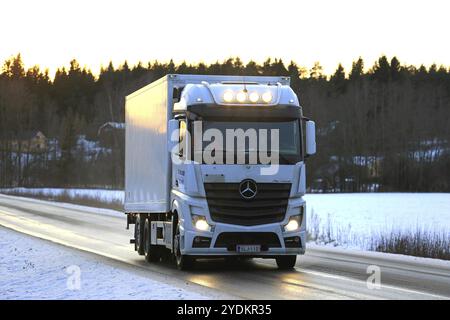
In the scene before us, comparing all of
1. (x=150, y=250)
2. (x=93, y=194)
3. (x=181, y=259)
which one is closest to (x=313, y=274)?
(x=181, y=259)

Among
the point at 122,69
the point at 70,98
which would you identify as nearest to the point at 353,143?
the point at 122,69

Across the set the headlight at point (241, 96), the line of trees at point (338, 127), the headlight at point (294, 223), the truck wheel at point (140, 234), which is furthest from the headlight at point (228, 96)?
the line of trees at point (338, 127)

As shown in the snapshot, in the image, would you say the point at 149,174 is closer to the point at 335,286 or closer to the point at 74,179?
the point at 335,286

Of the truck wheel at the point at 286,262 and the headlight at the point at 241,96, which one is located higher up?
the headlight at the point at 241,96

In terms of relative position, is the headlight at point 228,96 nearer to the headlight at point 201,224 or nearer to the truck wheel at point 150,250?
the headlight at point 201,224

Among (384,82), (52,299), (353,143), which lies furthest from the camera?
(384,82)

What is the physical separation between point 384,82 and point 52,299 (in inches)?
4670

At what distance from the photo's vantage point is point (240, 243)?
1409 cm

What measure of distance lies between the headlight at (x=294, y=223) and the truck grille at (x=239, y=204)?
0.89 ft

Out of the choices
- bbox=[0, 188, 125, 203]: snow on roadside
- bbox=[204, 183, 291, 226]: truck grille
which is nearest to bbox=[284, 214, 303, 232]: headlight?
bbox=[204, 183, 291, 226]: truck grille

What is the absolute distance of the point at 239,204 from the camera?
46.2 ft

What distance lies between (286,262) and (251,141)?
2864 mm

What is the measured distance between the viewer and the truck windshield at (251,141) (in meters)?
14.2

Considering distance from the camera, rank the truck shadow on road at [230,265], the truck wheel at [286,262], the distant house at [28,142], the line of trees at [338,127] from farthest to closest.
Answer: the distant house at [28,142] < the line of trees at [338,127] < the truck wheel at [286,262] < the truck shadow on road at [230,265]
